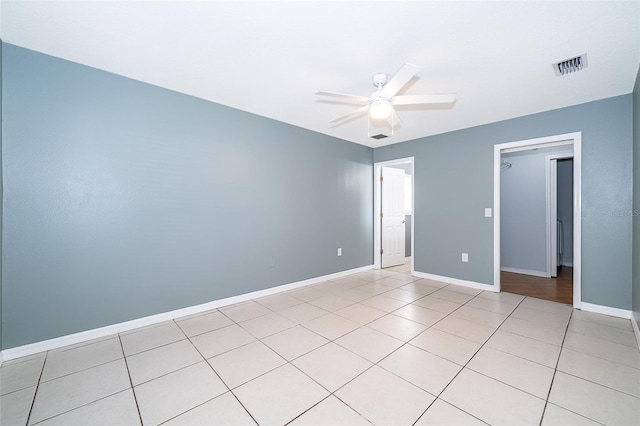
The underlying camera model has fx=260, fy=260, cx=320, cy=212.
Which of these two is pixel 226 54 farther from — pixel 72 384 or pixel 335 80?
pixel 72 384

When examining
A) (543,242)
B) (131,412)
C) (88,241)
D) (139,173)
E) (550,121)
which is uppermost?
(550,121)

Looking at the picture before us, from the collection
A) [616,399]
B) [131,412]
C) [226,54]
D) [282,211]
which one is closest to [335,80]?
[226,54]

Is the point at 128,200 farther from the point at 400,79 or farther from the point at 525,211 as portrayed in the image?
the point at 525,211

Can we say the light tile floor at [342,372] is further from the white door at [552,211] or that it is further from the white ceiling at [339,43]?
the white ceiling at [339,43]

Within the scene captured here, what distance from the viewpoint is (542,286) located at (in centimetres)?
415

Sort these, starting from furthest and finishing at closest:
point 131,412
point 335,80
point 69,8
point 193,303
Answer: point 193,303 < point 335,80 < point 69,8 < point 131,412

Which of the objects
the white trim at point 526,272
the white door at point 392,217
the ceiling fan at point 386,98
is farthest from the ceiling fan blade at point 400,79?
the white trim at point 526,272

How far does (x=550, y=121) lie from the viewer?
3.38 metres

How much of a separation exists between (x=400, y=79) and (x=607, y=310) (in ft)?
11.7

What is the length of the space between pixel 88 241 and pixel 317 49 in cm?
267

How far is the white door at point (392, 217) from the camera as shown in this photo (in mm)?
5379

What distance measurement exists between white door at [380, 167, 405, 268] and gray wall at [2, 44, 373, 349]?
2064 millimetres

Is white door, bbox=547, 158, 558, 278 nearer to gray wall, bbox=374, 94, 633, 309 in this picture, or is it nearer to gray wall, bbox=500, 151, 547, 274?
gray wall, bbox=500, 151, 547, 274

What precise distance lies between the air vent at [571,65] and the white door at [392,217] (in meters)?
3.13
